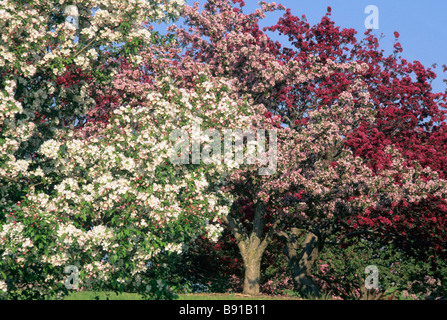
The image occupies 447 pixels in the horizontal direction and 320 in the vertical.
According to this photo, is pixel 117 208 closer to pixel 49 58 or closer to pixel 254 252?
pixel 49 58

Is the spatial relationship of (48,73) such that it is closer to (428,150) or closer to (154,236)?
(154,236)

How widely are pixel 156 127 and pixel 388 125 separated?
32.4ft

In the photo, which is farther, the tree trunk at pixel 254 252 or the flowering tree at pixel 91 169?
the tree trunk at pixel 254 252

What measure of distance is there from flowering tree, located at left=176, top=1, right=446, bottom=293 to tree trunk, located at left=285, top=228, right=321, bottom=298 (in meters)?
0.05

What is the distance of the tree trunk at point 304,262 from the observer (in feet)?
69.6

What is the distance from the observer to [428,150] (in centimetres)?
1769

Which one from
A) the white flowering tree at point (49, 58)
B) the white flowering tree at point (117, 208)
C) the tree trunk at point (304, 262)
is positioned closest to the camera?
the white flowering tree at point (117, 208)

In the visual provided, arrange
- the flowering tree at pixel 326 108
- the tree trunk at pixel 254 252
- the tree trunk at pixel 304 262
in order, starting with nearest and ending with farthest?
the flowering tree at pixel 326 108 → the tree trunk at pixel 254 252 → the tree trunk at pixel 304 262

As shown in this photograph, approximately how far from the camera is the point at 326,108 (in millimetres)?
17203

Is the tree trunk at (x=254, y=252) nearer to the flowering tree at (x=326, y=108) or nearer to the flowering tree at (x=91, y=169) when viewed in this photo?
the flowering tree at (x=326, y=108)

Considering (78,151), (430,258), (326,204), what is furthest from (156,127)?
(430,258)

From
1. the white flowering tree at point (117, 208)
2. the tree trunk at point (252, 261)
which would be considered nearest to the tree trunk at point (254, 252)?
the tree trunk at point (252, 261)

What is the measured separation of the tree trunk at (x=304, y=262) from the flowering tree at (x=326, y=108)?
5 centimetres

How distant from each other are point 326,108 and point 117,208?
8245mm
